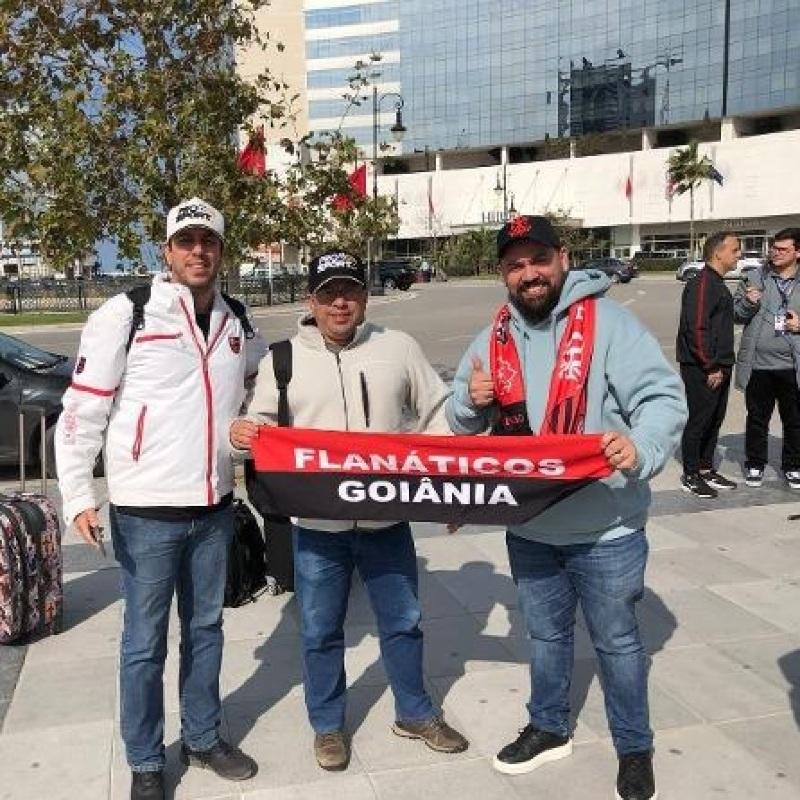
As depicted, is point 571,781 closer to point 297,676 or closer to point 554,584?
point 554,584

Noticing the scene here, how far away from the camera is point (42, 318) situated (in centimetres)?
3209

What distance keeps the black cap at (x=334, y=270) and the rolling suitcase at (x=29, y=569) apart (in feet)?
6.86

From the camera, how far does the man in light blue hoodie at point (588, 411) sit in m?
3.01

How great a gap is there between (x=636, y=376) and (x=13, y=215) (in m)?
4.86

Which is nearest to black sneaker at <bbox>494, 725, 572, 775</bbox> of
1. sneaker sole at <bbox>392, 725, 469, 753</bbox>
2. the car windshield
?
sneaker sole at <bbox>392, 725, 469, 753</bbox>

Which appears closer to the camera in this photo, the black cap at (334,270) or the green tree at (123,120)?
the black cap at (334,270)

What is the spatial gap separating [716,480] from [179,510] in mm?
5815

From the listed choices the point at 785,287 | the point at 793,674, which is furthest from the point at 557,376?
the point at 785,287

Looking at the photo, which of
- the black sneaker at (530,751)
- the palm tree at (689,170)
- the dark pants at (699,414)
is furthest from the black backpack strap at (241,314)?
the palm tree at (689,170)

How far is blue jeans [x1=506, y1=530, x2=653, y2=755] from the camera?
308cm

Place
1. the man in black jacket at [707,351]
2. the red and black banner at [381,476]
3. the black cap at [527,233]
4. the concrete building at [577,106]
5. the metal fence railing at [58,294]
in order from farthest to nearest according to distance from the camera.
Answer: the concrete building at [577,106], the metal fence railing at [58,294], the man in black jacket at [707,351], the red and black banner at [381,476], the black cap at [527,233]

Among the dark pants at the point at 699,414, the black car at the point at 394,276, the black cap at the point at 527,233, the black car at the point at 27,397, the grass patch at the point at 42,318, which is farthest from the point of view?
the black car at the point at 394,276

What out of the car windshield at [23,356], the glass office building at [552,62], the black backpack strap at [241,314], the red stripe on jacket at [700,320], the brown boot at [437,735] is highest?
the glass office building at [552,62]

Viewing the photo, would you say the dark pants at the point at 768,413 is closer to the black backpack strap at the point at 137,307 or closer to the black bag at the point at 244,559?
the black bag at the point at 244,559
